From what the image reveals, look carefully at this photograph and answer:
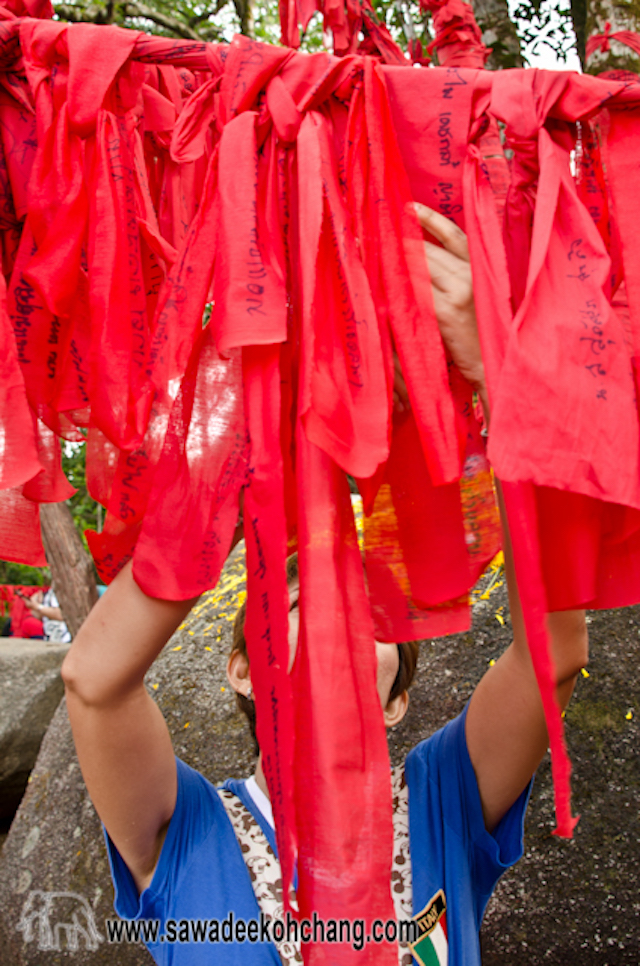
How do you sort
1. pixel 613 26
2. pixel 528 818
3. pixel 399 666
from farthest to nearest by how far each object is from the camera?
pixel 613 26 → pixel 528 818 → pixel 399 666

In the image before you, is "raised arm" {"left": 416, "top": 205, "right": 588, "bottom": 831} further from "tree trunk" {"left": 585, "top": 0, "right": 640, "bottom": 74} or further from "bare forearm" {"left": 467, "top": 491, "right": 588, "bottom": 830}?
"tree trunk" {"left": 585, "top": 0, "right": 640, "bottom": 74}

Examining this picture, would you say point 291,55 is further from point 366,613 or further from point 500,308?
point 366,613

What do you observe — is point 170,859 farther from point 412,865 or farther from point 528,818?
point 528,818

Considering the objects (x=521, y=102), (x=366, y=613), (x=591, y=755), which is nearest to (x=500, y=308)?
(x=521, y=102)

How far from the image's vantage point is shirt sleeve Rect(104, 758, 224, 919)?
1097 mm

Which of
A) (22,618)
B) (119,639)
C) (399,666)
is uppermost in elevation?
(119,639)

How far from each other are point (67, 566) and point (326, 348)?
311 cm

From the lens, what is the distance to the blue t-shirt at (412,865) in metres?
1.08

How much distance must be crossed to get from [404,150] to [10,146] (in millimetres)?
511

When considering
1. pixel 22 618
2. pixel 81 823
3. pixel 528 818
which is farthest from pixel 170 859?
pixel 22 618

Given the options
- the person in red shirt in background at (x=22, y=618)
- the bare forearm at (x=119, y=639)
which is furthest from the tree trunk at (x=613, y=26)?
the person in red shirt in background at (x=22, y=618)

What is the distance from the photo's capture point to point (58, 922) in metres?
2.03

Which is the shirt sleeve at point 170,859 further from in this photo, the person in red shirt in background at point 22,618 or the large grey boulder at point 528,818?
the person in red shirt in background at point 22,618

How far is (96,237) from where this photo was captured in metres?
0.88
